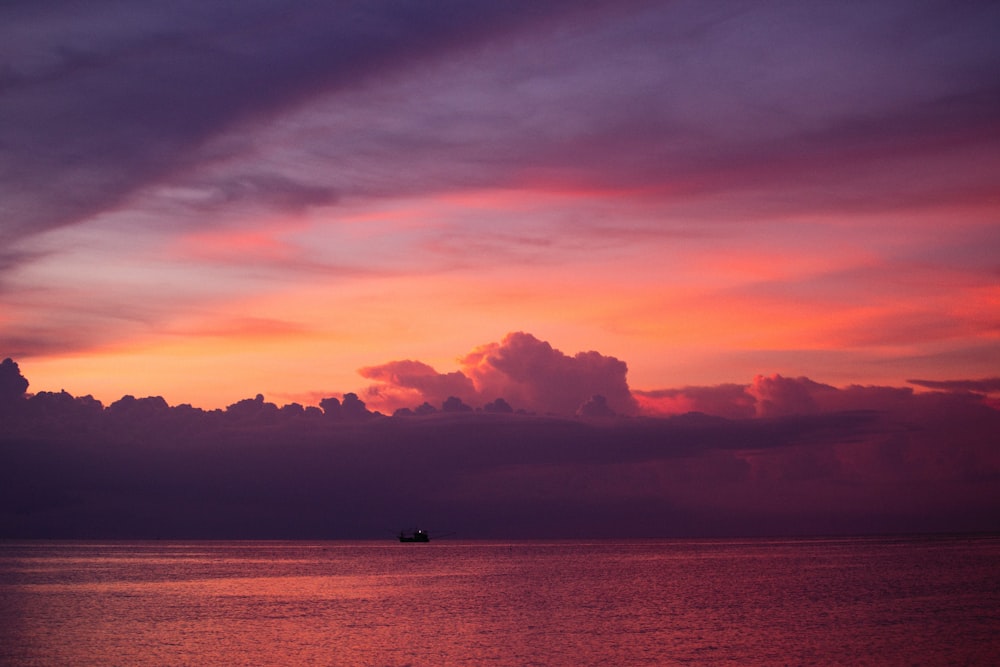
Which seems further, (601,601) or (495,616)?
(601,601)

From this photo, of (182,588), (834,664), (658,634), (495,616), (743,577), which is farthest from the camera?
(743,577)

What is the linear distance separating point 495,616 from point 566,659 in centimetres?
3105

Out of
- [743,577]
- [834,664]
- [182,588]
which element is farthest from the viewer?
[743,577]

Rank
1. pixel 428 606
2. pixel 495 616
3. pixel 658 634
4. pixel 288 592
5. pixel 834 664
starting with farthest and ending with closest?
pixel 288 592 < pixel 428 606 < pixel 495 616 < pixel 658 634 < pixel 834 664

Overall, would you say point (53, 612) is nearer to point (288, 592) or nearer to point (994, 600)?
point (288, 592)

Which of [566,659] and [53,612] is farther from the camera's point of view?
[53,612]

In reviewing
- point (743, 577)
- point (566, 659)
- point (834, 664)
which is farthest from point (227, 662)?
point (743, 577)

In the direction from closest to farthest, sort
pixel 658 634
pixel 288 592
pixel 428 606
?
pixel 658 634, pixel 428 606, pixel 288 592

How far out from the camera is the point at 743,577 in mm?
168875

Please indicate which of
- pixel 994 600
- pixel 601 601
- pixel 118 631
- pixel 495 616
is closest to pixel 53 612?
pixel 118 631

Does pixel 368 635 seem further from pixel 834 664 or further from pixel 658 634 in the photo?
pixel 834 664

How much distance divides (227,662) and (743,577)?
115 m

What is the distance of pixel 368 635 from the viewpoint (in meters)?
86.1

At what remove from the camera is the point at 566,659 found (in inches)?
2847
